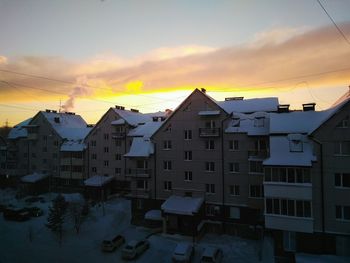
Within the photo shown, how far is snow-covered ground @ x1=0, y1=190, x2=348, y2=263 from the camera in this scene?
104 ft

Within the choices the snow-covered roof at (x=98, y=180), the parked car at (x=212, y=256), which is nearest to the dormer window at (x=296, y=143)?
the parked car at (x=212, y=256)

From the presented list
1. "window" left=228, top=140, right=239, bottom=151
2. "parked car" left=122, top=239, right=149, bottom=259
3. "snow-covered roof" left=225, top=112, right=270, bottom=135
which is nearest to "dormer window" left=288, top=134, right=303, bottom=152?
"snow-covered roof" left=225, top=112, right=270, bottom=135

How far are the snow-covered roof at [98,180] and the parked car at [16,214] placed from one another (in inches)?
459

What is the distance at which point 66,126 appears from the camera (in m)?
69.4

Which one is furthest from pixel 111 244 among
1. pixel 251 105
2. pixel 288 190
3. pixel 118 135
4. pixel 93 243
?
pixel 251 105

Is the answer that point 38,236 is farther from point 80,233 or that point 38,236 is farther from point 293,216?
point 293,216

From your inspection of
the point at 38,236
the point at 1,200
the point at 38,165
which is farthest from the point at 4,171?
the point at 38,236

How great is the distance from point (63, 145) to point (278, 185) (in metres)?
48.5

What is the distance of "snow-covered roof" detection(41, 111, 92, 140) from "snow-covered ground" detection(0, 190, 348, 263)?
23204mm

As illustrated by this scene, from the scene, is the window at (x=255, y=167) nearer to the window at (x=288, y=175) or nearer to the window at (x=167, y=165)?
the window at (x=288, y=175)

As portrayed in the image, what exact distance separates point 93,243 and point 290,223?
23.5 m

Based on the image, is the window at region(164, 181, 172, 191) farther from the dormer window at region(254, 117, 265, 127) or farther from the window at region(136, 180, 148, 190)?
the dormer window at region(254, 117, 265, 127)

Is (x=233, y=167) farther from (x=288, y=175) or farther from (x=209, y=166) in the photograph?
(x=288, y=175)

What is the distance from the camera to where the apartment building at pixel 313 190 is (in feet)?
93.8
